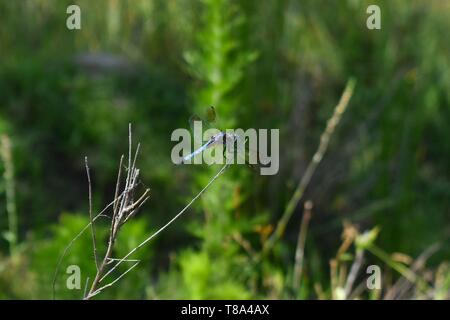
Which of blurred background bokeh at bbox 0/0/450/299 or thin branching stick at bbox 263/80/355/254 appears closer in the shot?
thin branching stick at bbox 263/80/355/254

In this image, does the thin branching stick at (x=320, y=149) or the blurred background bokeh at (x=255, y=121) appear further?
the blurred background bokeh at (x=255, y=121)

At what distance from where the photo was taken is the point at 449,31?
11.2 feet

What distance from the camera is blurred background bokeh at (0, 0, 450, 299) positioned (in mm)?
2545

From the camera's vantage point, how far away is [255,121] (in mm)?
2635

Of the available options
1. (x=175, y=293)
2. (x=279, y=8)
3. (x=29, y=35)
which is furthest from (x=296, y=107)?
(x=29, y=35)

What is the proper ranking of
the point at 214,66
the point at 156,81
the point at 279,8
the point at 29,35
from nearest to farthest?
the point at 214,66 → the point at 279,8 → the point at 156,81 → the point at 29,35

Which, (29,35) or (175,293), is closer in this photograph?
(175,293)

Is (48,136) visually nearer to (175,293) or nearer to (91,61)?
(91,61)

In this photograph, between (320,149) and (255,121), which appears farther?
(255,121)

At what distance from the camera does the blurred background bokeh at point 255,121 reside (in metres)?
2.54

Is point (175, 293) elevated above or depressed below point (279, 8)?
below
